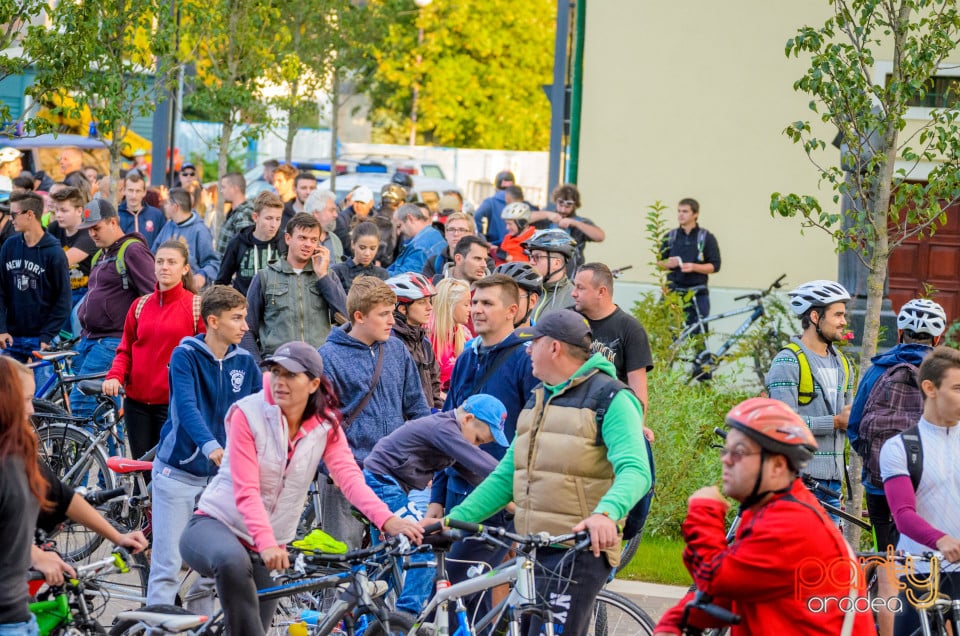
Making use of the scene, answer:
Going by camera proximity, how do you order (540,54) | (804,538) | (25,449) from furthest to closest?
(540,54) → (25,449) → (804,538)

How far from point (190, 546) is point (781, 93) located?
1441 cm

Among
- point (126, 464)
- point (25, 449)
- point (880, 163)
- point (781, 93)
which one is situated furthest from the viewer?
point (781, 93)

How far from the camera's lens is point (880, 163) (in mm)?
8812

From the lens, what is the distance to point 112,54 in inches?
576

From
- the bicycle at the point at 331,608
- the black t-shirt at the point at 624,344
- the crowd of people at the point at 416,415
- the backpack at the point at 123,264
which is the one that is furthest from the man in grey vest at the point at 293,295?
the bicycle at the point at 331,608

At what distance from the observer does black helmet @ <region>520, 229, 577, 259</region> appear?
32.8ft

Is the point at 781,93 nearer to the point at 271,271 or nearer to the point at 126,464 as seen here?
the point at 271,271

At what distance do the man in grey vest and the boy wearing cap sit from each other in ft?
10.6

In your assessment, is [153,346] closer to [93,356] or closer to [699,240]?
[93,356]

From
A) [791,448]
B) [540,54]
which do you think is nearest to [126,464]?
[791,448]

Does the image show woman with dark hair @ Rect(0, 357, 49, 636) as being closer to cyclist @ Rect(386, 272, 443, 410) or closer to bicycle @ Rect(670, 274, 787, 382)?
cyclist @ Rect(386, 272, 443, 410)

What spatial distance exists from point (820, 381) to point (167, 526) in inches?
146

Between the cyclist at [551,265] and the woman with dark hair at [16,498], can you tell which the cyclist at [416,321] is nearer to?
the cyclist at [551,265]

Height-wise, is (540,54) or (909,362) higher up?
(540,54)
